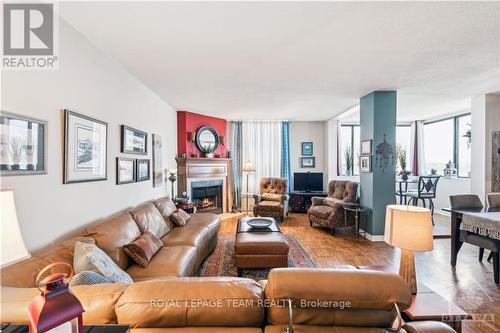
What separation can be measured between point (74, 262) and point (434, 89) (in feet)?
17.8

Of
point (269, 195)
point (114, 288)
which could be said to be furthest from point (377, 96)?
point (114, 288)

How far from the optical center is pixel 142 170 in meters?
3.79

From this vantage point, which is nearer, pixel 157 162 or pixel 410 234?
pixel 410 234

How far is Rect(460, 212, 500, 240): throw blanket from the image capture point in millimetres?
2604

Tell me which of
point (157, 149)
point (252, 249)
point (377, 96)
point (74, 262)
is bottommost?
point (252, 249)

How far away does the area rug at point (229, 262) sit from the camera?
308cm

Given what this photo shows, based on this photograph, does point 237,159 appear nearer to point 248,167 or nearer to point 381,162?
point 248,167

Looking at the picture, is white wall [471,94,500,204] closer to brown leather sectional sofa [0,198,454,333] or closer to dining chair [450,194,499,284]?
dining chair [450,194,499,284]

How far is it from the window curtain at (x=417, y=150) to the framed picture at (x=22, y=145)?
28.1ft

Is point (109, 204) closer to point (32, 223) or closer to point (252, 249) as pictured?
point (32, 223)

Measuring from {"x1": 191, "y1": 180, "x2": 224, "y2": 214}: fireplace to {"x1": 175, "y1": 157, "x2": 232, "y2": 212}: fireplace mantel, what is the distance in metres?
0.12

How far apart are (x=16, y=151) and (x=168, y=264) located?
1.45 meters

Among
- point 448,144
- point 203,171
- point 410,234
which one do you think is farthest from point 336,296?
point 448,144

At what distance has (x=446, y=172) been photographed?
646 centimetres
